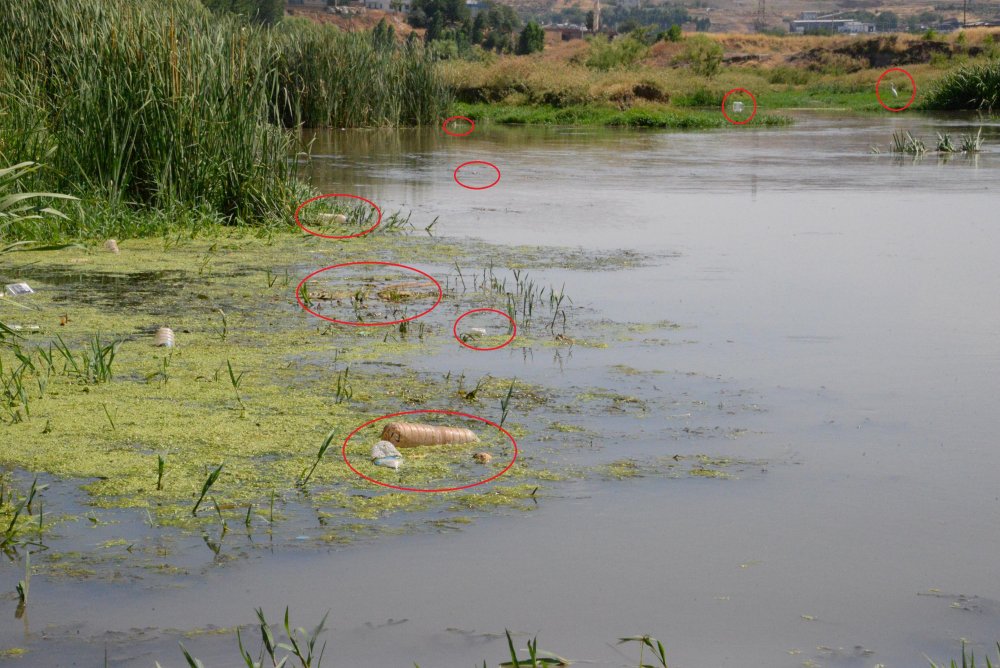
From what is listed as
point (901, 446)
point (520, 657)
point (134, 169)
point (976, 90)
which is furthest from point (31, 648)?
point (976, 90)

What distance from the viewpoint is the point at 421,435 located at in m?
4.29

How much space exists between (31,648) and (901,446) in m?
2.90

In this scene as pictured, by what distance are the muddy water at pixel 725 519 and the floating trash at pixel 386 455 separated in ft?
1.71

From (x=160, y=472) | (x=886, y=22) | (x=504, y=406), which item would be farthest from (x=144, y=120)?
(x=886, y=22)

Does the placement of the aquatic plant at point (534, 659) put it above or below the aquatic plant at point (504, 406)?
above

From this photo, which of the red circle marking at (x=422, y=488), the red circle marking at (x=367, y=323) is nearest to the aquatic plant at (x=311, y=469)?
the red circle marking at (x=422, y=488)

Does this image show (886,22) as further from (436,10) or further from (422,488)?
(422,488)

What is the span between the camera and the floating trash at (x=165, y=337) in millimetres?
5609

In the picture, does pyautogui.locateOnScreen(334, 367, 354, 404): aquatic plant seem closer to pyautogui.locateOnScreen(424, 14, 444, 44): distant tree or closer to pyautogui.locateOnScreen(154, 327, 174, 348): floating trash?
pyautogui.locateOnScreen(154, 327, 174, 348): floating trash

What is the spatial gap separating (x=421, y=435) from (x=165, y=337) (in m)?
1.86

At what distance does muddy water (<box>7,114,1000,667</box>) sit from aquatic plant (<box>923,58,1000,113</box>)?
77.0ft

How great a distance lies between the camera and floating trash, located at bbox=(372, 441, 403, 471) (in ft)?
13.3

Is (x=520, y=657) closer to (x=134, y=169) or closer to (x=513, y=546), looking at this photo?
(x=513, y=546)

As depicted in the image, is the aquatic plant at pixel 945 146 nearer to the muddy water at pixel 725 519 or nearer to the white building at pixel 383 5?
the muddy water at pixel 725 519
